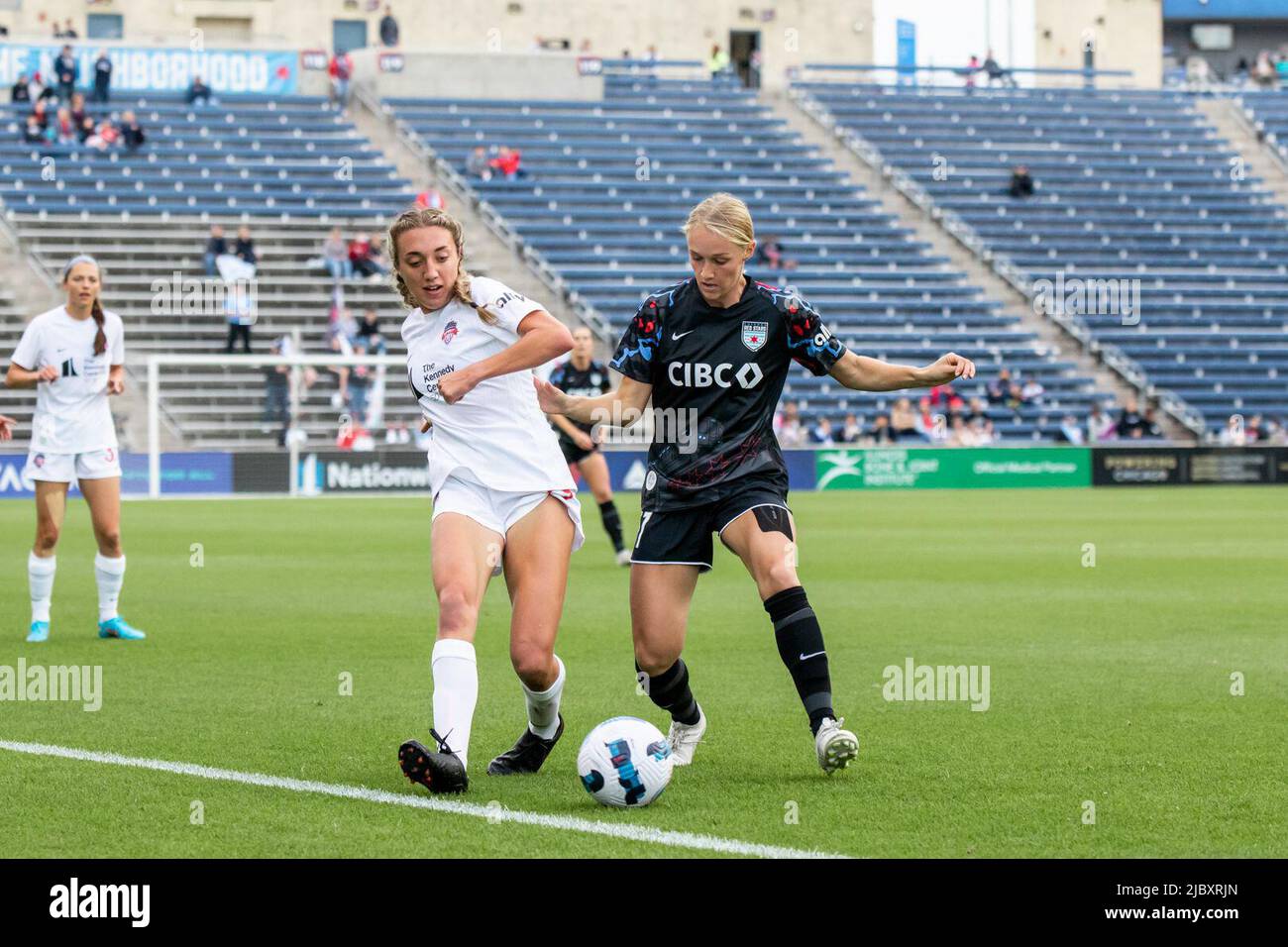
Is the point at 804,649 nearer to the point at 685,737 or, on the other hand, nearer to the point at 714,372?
the point at 685,737

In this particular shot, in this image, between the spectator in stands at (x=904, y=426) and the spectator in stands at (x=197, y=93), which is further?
the spectator in stands at (x=197, y=93)

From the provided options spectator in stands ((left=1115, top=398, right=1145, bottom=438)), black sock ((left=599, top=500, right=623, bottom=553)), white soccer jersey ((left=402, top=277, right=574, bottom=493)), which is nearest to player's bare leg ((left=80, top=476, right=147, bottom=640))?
white soccer jersey ((left=402, top=277, right=574, bottom=493))

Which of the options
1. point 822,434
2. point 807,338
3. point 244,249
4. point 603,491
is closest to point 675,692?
point 807,338

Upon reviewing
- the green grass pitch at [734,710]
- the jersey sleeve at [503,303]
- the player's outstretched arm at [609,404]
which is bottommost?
the green grass pitch at [734,710]

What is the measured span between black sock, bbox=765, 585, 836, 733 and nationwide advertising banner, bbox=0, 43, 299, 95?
40.0 metres

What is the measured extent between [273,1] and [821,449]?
25227 millimetres

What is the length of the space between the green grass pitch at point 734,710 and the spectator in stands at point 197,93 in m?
26.7

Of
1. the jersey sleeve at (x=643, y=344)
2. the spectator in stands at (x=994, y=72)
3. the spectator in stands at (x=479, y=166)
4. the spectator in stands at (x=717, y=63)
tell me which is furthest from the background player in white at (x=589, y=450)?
the spectator in stands at (x=994, y=72)

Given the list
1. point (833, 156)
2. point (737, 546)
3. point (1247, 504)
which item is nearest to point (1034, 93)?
point (833, 156)

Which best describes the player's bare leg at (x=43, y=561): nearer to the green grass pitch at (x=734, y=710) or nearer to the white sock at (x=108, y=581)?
the green grass pitch at (x=734, y=710)

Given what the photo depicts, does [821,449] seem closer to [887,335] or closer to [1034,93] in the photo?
[887,335]

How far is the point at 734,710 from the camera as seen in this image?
886 cm

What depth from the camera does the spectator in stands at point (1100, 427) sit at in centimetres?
3919

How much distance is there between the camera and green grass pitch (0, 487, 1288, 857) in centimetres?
594
